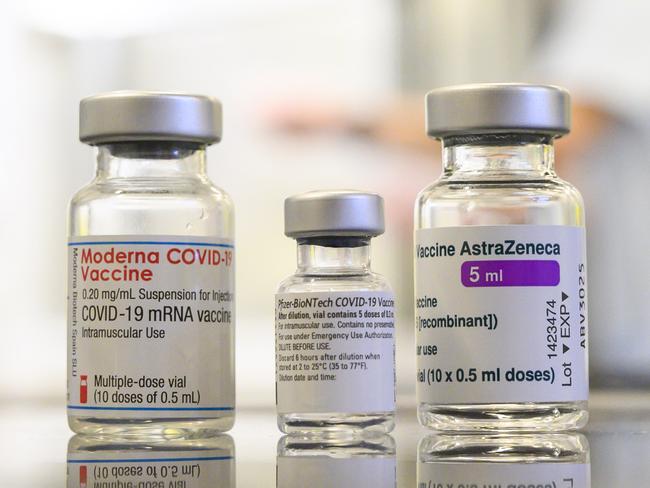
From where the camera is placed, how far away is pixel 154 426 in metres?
0.70

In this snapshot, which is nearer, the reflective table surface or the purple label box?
the reflective table surface

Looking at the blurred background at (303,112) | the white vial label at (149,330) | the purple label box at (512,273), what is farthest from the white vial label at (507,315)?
the blurred background at (303,112)

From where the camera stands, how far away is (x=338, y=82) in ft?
7.19

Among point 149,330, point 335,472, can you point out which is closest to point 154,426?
point 149,330

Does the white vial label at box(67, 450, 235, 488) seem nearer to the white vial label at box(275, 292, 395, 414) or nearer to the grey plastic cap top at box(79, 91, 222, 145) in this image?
the white vial label at box(275, 292, 395, 414)

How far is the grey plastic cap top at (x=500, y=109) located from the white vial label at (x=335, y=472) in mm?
195

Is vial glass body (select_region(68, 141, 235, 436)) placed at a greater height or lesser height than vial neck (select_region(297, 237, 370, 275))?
greater

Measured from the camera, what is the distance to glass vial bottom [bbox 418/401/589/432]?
0.70 metres

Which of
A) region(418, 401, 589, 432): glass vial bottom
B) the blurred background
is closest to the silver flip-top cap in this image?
region(418, 401, 589, 432): glass vial bottom

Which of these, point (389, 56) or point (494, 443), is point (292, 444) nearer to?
point (494, 443)

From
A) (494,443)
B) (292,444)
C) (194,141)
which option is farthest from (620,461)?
(194,141)

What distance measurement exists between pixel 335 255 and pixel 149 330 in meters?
0.11

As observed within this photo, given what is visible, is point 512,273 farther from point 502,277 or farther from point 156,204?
point 156,204

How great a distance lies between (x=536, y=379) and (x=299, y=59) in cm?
157
